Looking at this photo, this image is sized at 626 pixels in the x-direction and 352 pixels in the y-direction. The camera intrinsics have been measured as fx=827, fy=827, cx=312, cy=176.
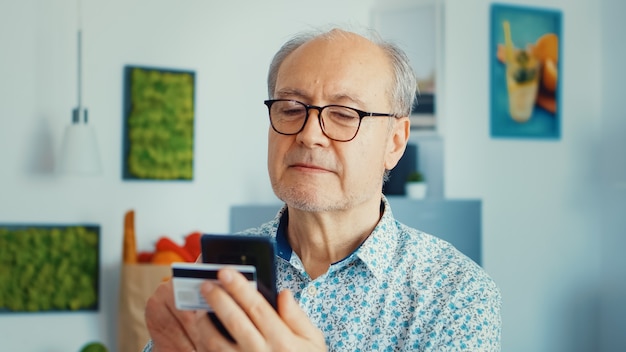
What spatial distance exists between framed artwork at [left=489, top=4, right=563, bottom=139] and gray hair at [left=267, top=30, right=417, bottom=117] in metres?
2.65

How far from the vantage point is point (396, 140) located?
1570mm

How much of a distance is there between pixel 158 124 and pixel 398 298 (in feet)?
7.77

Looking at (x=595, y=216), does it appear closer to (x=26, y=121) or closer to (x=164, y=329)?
(x=26, y=121)

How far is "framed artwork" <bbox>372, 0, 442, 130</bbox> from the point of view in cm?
391

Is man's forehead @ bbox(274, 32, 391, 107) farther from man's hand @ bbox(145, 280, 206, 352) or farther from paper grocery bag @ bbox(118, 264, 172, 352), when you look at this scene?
paper grocery bag @ bbox(118, 264, 172, 352)

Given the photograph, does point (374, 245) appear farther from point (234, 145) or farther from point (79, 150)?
point (234, 145)

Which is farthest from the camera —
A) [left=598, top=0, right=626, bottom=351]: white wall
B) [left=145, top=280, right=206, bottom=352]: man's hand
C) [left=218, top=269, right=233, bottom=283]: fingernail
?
[left=598, top=0, right=626, bottom=351]: white wall

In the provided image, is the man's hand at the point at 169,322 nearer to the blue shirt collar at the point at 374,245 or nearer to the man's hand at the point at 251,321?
the man's hand at the point at 251,321

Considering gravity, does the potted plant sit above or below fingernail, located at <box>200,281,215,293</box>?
above

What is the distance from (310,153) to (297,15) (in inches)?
99.3

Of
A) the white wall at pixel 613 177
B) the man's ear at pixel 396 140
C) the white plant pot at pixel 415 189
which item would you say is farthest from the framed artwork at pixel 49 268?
the white wall at pixel 613 177

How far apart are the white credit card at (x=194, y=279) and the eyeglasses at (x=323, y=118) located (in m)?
0.41

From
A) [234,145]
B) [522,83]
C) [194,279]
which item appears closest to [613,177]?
[522,83]

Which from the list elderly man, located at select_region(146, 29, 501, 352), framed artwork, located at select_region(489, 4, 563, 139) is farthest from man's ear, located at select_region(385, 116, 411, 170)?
framed artwork, located at select_region(489, 4, 563, 139)
